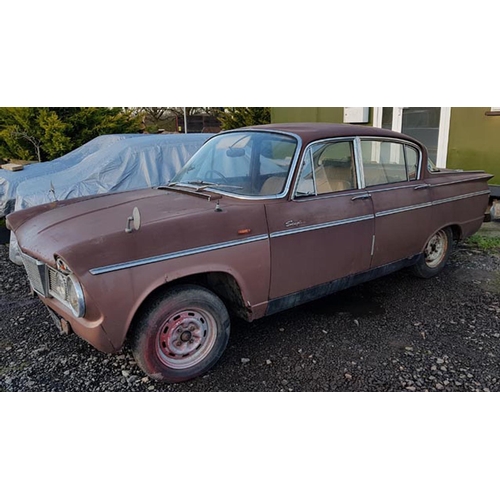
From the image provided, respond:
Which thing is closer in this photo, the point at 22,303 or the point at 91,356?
the point at 91,356

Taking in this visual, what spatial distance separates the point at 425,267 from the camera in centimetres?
507

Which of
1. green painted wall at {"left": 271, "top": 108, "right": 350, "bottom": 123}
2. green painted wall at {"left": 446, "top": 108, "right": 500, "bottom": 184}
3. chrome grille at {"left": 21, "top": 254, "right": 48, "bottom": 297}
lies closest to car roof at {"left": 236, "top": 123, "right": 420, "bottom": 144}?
chrome grille at {"left": 21, "top": 254, "right": 48, "bottom": 297}

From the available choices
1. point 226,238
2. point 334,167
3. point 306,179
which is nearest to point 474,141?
point 334,167

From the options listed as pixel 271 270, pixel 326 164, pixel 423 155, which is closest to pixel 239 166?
pixel 326 164

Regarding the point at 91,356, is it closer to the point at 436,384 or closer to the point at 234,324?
the point at 234,324

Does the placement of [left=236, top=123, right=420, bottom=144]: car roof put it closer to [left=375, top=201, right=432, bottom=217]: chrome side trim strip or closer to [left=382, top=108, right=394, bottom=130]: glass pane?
[left=375, top=201, right=432, bottom=217]: chrome side trim strip

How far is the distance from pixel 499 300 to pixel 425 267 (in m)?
0.82

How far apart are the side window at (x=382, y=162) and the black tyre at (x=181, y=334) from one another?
1.99 meters

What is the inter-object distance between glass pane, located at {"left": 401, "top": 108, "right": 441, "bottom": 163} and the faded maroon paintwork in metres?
3.61

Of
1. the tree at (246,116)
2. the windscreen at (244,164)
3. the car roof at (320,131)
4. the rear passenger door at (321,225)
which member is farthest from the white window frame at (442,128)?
the tree at (246,116)

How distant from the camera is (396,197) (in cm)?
434

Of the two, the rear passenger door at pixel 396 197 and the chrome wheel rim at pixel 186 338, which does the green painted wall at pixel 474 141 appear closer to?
the rear passenger door at pixel 396 197

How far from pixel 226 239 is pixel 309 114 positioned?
23.6ft

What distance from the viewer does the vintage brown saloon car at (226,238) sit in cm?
285
